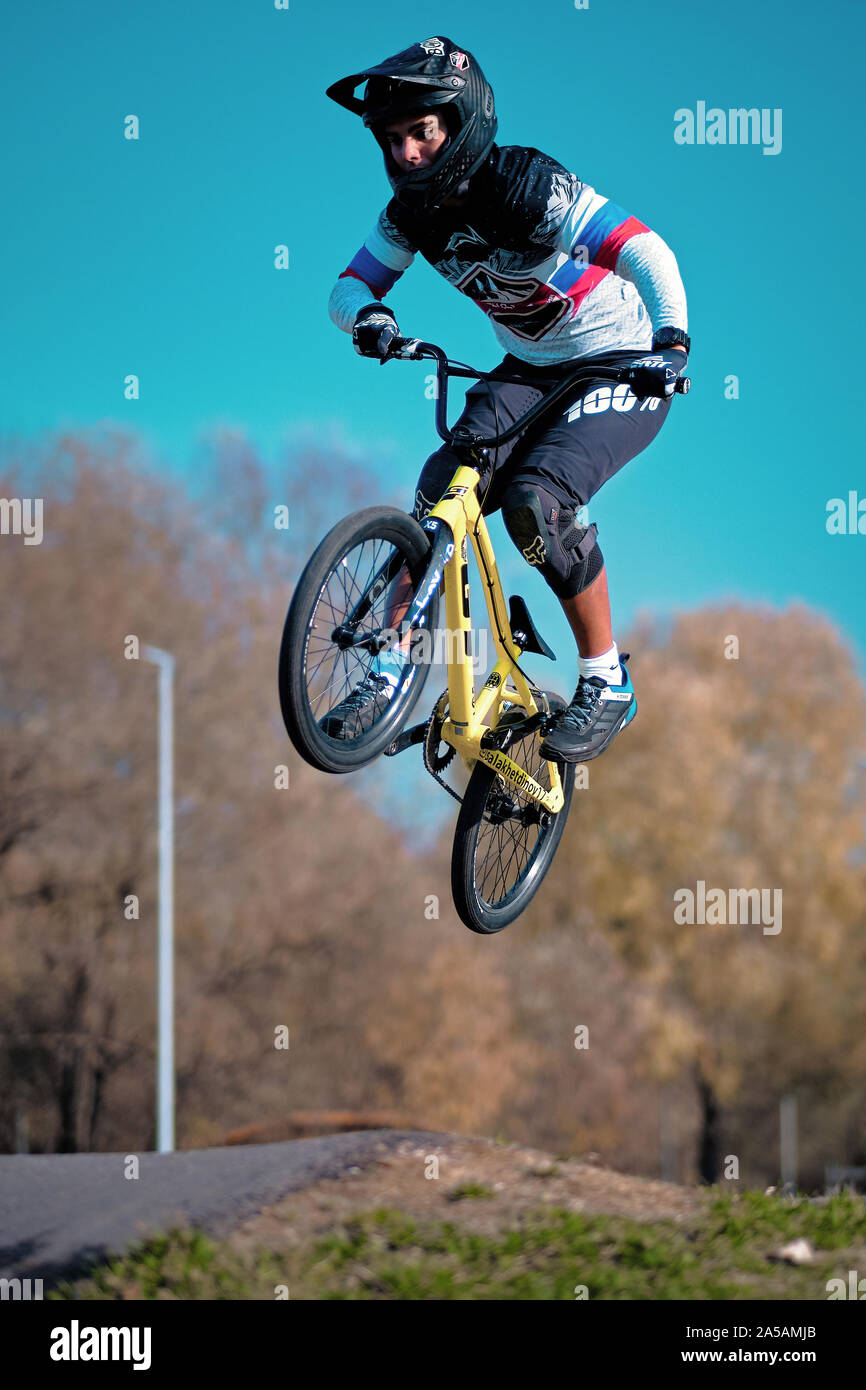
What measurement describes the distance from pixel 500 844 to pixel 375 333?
225 centimetres

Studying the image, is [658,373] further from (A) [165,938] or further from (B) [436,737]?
(A) [165,938]

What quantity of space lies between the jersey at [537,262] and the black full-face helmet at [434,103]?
0.50 ft

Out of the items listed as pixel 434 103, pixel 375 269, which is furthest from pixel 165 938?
pixel 434 103

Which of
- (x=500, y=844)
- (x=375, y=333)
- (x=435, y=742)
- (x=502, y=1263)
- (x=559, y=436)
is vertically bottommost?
(x=502, y=1263)

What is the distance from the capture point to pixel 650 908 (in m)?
24.7

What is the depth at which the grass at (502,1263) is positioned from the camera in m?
5.32

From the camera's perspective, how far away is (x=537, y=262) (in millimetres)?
4859

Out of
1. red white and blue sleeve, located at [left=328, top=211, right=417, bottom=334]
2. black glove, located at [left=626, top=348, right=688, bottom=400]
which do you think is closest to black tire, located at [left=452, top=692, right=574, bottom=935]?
black glove, located at [left=626, top=348, right=688, bottom=400]

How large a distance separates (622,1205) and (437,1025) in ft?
47.1

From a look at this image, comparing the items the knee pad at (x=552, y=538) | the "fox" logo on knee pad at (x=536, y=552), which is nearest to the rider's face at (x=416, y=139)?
the knee pad at (x=552, y=538)

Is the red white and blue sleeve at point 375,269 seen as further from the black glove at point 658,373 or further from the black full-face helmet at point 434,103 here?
the black glove at point 658,373
